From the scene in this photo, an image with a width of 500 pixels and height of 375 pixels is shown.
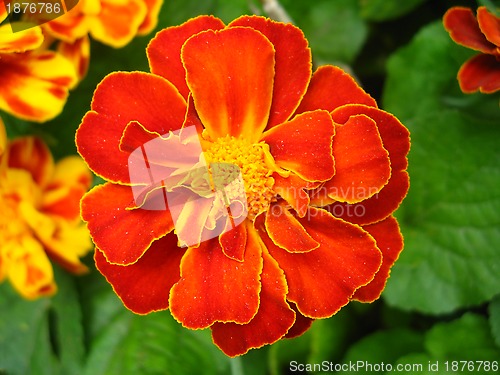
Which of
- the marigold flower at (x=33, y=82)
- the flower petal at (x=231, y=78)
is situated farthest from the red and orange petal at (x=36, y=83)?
the flower petal at (x=231, y=78)

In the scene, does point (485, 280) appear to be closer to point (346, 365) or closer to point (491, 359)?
point (491, 359)

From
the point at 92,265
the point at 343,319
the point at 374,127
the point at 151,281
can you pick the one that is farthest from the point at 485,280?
the point at 92,265

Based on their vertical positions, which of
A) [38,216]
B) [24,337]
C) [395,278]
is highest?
[38,216]

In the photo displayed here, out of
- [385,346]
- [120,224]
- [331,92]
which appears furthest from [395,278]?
[120,224]

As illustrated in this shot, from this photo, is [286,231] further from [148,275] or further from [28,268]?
[28,268]

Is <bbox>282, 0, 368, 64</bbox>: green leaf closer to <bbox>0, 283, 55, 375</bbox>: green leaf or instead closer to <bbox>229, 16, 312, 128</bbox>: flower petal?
<bbox>229, 16, 312, 128</bbox>: flower petal

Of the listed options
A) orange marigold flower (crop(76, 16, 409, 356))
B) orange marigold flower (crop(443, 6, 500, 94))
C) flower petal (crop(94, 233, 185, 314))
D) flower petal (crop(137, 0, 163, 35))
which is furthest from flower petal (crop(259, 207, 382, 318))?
flower petal (crop(137, 0, 163, 35))
